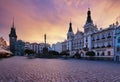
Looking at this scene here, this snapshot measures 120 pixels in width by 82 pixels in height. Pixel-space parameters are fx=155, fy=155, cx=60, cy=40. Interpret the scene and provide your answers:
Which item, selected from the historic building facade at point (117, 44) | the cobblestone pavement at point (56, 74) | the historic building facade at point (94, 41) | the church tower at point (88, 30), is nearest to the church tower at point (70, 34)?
the historic building facade at point (94, 41)

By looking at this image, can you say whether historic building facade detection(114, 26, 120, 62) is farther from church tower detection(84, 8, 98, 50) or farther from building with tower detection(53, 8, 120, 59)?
church tower detection(84, 8, 98, 50)

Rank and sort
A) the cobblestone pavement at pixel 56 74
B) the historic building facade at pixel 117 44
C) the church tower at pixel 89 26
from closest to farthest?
the cobblestone pavement at pixel 56 74 < the historic building facade at pixel 117 44 < the church tower at pixel 89 26

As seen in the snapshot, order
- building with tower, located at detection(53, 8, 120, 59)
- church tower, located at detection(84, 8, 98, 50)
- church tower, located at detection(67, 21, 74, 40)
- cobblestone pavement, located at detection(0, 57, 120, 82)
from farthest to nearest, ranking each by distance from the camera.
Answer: church tower, located at detection(67, 21, 74, 40)
church tower, located at detection(84, 8, 98, 50)
building with tower, located at detection(53, 8, 120, 59)
cobblestone pavement, located at detection(0, 57, 120, 82)

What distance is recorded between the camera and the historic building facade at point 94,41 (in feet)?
201

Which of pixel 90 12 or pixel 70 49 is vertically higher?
pixel 90 12

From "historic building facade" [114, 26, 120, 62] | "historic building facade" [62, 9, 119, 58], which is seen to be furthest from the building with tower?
"historic building facade" [114, 26, 120, 62]

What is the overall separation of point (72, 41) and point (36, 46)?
107 metres

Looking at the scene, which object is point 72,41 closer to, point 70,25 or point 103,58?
point 70,25

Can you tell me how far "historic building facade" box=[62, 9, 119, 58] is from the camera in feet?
201

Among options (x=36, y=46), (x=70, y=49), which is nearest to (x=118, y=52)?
(x=70, y=49)

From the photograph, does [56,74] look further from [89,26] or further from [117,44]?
[89,26]

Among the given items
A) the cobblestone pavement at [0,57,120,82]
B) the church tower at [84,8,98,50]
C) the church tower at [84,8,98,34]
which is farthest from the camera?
the church tower at [84,8,98,34]

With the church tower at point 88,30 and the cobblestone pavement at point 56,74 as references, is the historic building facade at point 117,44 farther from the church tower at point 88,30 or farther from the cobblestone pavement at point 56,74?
the cobblestone pavement at point 56,74

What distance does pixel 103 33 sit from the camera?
66.1 m
